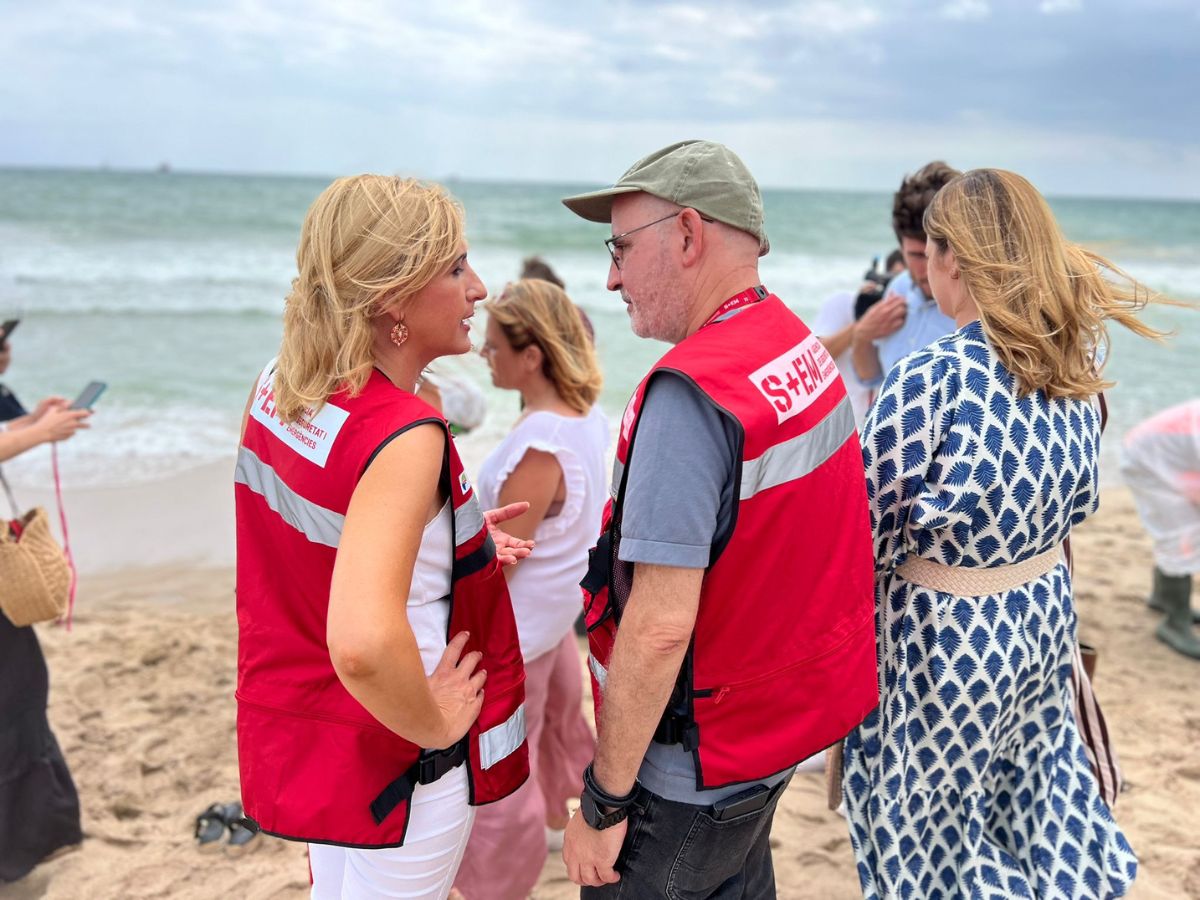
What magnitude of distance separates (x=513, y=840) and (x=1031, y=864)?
138 centimetres

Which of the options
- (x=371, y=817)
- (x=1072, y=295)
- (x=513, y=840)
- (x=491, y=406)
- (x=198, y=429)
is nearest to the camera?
(x=371, y=817)

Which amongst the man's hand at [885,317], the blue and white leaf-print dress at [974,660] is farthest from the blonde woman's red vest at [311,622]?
the man's hand at [885,317]

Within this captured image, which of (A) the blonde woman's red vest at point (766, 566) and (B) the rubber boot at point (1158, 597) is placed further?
(B) the rubber boot at point (1158, 597)

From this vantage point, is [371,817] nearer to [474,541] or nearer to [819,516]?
[474,541]

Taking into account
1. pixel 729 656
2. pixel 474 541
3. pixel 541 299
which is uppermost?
pixel 541 299

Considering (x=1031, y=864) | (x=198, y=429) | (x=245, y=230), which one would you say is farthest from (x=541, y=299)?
(x=245, y=230)

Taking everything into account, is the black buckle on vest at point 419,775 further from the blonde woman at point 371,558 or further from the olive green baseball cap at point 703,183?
the olive green baseball cap at point 703,183

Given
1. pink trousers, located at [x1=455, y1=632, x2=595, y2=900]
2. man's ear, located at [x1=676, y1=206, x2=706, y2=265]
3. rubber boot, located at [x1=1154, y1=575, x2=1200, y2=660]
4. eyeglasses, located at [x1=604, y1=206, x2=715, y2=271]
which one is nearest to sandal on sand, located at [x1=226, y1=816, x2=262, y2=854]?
pink trousers, located at [x1=455, y1=632, x2=595, y2=900]

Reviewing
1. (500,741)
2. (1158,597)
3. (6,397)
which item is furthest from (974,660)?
(1158,597)

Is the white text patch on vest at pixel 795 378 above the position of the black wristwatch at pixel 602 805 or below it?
above

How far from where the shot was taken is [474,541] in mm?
1668

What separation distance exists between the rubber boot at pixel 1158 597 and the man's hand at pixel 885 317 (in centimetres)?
283

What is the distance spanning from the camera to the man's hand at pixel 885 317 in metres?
3.40

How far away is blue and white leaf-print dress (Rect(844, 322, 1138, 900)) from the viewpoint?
1.99m
